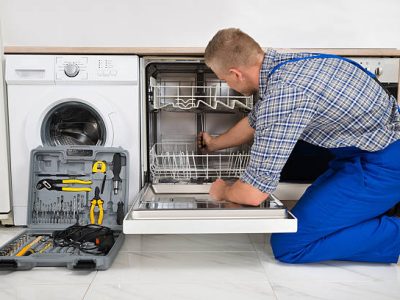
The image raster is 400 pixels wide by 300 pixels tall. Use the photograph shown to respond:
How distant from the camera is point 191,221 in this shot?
1248 mm

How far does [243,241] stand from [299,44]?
147cm

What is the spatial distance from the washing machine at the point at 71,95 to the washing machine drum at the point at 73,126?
14mm

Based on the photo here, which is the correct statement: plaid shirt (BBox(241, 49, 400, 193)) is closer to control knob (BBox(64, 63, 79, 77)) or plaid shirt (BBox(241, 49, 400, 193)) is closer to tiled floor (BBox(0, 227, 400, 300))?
tiled floor (BBox(0, 227, 400, 300))

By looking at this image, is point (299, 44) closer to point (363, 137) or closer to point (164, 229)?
point (363, 137)

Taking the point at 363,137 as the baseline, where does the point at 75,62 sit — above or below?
above

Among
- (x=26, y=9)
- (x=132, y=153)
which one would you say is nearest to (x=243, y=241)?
(x=132, y=153)

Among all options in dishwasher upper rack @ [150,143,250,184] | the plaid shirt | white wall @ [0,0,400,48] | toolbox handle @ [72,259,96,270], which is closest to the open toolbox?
dishwasher upper rack @ [150,143,250,184]

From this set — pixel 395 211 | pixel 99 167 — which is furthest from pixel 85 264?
pixel 395 211

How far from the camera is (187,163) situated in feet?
6.72

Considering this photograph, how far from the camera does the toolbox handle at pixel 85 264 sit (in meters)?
1.30

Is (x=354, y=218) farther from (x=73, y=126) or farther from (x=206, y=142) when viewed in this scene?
(x=73, y=126)

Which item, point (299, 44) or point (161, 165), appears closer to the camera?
point (161, 165)

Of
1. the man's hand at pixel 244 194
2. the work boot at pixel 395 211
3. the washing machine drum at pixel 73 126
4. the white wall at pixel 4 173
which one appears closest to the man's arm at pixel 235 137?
the man's hand at pixel 244 194

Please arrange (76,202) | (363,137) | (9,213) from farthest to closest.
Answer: (9,213)
(76,202)
(363,137)
